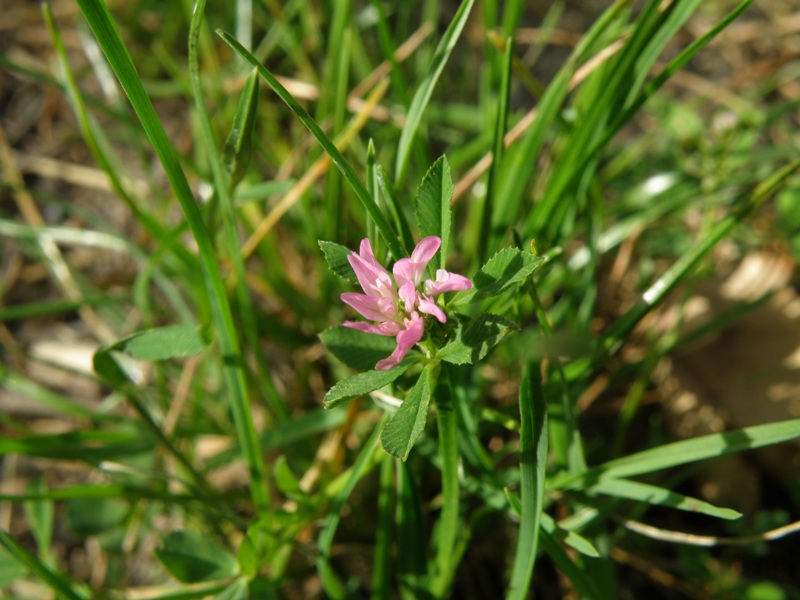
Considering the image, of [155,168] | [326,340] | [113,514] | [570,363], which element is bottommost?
[113,514]

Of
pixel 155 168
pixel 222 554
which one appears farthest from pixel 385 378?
pixel 155 168

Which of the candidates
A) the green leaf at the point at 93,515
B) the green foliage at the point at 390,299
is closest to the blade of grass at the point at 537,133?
the green foliage at the point at 390,299

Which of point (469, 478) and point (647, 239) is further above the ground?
point (647, 239)

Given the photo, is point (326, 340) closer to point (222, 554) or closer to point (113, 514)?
point (222, 554)

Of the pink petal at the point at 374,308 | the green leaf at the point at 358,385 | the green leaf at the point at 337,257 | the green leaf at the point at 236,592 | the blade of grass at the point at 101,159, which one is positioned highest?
the blade of grass at the point at 101,159

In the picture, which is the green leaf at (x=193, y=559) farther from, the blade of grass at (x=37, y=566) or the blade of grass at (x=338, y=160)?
the blade of grass at (x=338, y=160)

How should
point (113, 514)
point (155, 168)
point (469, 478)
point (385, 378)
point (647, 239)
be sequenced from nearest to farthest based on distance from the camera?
point (385, 378) < point (469, 478) < point (113, 514) < point (647, 239) < point (155, 168)
